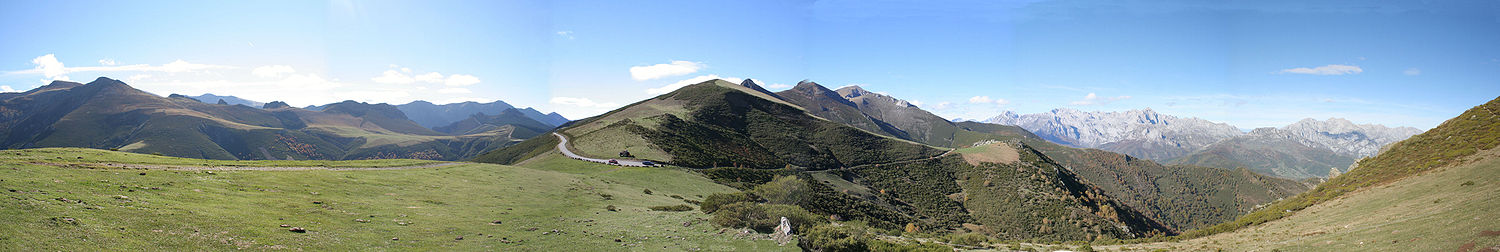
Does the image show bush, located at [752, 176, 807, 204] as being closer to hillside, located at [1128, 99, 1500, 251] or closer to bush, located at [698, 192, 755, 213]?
bush, located at [698, 192, 755, 213]

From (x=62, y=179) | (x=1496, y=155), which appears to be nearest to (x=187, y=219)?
(x=62, y=179)

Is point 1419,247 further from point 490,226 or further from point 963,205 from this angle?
point 963,205

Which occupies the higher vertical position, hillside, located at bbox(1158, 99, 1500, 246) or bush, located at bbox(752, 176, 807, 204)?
hillside, located at bbox(1158, 99, 1500, 246)

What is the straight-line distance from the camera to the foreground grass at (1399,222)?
2395 cm

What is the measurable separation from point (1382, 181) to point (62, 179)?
111m

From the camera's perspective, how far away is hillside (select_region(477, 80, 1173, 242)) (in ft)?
350

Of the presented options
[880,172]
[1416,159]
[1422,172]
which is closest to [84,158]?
[1422,172]

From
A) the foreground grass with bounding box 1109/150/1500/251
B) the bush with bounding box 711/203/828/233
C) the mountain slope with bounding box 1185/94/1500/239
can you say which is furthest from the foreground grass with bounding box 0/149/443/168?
the mountain slope with bounding box 1185/94/1500/239

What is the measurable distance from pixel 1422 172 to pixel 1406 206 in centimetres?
2363

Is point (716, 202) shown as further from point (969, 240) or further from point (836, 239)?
point (969, 240)

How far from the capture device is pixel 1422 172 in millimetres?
49562

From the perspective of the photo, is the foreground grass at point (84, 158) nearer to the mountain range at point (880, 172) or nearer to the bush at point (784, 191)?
the bush at point (784, 191)

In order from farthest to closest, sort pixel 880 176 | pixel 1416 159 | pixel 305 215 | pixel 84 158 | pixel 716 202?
pixel 880 176 < pixel 1416 159 < pixel 716 202 < pixel 84 158 < pixel 305 215

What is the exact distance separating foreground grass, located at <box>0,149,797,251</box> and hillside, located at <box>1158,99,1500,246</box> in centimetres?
5065
